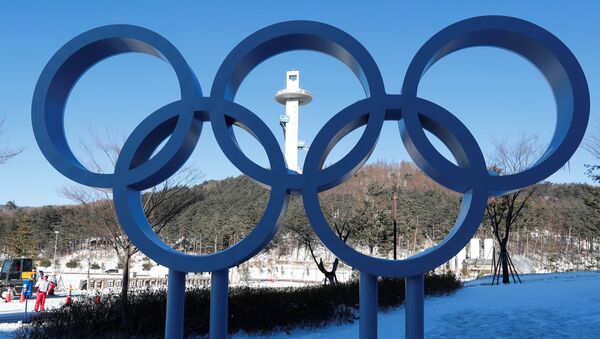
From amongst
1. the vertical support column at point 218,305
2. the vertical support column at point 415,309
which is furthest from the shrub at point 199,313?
the vertical support column at point 415,309

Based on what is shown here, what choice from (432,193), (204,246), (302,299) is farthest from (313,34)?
(204,246)

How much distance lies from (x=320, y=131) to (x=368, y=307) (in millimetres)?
2268

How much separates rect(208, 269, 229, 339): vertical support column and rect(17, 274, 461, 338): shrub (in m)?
2.85

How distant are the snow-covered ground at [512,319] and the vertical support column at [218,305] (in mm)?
3756

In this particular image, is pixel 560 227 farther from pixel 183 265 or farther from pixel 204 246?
pixel 183 265

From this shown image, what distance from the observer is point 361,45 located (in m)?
5.54

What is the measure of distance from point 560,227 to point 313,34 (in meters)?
58.2

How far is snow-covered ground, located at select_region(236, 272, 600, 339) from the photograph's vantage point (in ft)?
26.2

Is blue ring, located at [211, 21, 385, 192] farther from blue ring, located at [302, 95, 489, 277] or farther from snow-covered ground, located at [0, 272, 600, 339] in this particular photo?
snow-covered ground, located at [0, 272, 600, 339]

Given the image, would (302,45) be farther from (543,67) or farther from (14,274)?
(14,274)

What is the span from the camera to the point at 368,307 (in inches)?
213

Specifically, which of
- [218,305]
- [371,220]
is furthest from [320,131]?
[371,220]

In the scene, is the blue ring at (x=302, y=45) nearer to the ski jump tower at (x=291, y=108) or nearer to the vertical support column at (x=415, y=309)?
the vertical support column at (x=415, y=309)

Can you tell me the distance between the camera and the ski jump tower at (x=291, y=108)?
5847 cm
